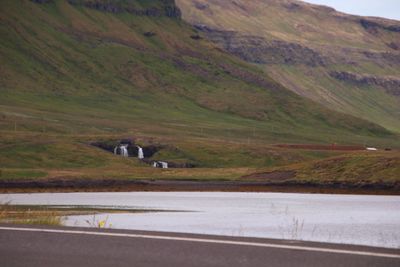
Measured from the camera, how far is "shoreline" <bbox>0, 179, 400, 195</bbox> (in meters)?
85.4

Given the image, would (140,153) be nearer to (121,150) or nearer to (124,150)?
(124,150)

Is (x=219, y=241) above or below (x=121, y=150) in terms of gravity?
above

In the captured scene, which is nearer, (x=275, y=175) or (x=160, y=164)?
(x=275, y=175)

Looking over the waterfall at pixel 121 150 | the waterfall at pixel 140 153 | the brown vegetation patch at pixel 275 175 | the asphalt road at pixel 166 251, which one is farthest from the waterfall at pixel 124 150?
the asphalt road at pixel 166 251

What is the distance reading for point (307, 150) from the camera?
150 m

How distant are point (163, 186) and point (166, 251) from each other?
73.5 m

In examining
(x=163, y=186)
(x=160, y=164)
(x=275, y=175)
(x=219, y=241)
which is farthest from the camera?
(x=160, y=164)

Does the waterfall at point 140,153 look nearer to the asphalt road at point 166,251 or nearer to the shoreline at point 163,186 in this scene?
the shoreline at point 163,186

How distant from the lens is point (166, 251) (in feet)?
56.2

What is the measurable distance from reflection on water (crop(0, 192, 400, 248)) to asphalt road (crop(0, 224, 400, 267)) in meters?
9.44

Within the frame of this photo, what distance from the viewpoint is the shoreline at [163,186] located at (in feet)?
280

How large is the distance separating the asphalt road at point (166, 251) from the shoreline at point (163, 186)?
2563 inches

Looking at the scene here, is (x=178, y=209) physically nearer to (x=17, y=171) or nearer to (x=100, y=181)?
(x=100, y=181)

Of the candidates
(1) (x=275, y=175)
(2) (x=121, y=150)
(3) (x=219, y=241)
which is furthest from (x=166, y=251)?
(2) (x=121, y=150)
